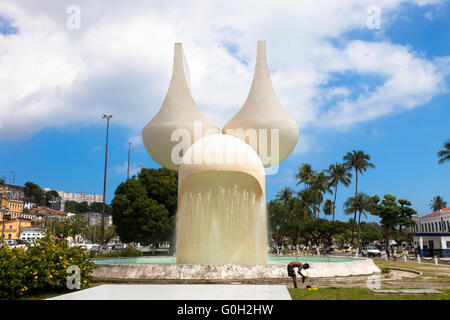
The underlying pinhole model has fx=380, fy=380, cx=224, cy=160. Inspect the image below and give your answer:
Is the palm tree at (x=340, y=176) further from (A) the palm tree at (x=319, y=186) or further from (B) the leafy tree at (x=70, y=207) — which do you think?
(B) the leafy tree at (x=70, y=207)

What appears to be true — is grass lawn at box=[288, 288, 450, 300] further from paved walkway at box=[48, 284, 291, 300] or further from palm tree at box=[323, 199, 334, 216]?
palm tree at box=[323, 199, 334, 216]

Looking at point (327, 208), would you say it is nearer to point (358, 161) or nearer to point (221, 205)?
point (358, 161)

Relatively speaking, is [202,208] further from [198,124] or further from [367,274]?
[367,274]

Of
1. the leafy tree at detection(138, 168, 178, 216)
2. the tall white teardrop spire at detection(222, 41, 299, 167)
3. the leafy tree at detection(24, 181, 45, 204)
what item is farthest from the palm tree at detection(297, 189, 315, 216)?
the leafy tree at detection(24, 181, 45, 204)

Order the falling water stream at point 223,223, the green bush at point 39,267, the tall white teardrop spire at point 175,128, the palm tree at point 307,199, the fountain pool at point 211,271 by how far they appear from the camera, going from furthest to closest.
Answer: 1. the palm tree at point 307,199
2. the tall white teardrop spire at point 175,128
3. the falling water stream at point 223,223
4. the fountain pool at point 211,271
5. the green bush at point 39,267

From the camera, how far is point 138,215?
33.9 metres

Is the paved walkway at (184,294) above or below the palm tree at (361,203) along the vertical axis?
below

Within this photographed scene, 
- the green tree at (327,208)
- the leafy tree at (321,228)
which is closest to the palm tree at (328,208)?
the green tree at (327,208)

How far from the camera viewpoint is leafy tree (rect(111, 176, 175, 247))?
3366 centimetres

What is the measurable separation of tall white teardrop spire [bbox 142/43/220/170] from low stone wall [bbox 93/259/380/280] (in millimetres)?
6196

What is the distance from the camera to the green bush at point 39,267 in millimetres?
8781

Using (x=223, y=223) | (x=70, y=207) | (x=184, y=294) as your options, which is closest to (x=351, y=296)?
(x=184, y=294)

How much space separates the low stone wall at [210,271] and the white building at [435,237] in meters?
29.1
